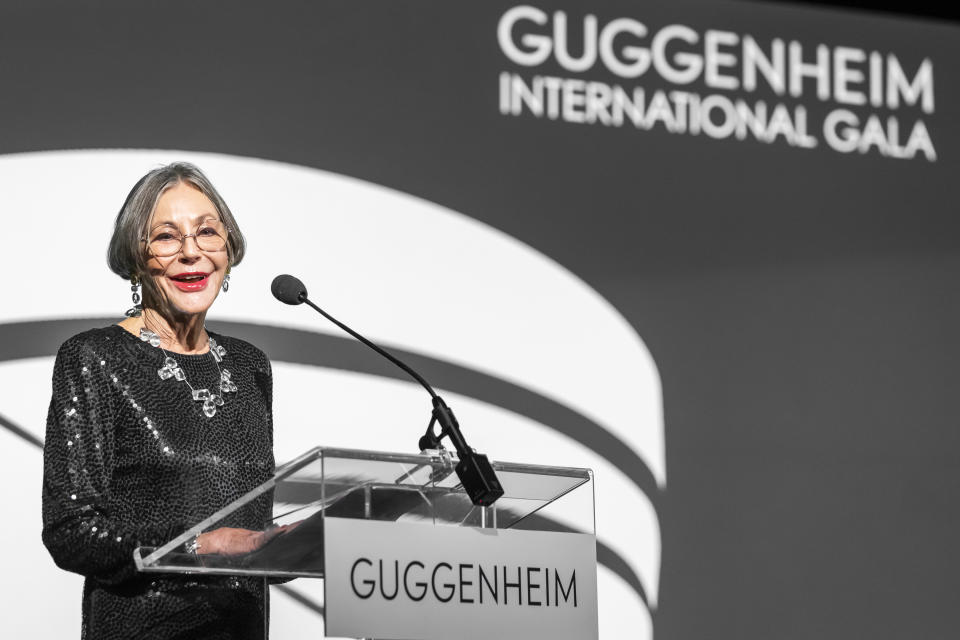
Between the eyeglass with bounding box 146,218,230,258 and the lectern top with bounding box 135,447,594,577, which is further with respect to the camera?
the eyeglass with bounding box 146,218,230,258

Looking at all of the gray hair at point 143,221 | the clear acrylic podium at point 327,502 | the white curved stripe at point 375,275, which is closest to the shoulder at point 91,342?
the gray hair at point 143,221

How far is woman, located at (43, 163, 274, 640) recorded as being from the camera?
2.27 metres

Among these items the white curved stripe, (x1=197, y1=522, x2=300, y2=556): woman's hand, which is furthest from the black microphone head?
the white curved stripe

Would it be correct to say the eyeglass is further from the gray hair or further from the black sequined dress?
the black sequined dress

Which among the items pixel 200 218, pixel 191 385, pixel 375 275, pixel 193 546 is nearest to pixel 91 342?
pixel 191 385

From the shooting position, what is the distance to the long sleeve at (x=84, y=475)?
2.23 m

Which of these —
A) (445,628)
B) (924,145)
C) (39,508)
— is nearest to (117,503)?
(445,628)

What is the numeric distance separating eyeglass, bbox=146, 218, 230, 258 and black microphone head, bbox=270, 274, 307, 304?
0.24 m

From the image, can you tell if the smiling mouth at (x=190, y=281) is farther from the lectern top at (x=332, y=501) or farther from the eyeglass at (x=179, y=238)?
the lectern top at (x=332, y=501)

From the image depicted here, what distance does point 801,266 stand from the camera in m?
4.19

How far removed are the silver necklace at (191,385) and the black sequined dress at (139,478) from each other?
10 millimetres

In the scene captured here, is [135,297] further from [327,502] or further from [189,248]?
[327,502]

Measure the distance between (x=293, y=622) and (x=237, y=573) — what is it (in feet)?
4.87

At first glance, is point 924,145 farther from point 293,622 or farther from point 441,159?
point 293,622
